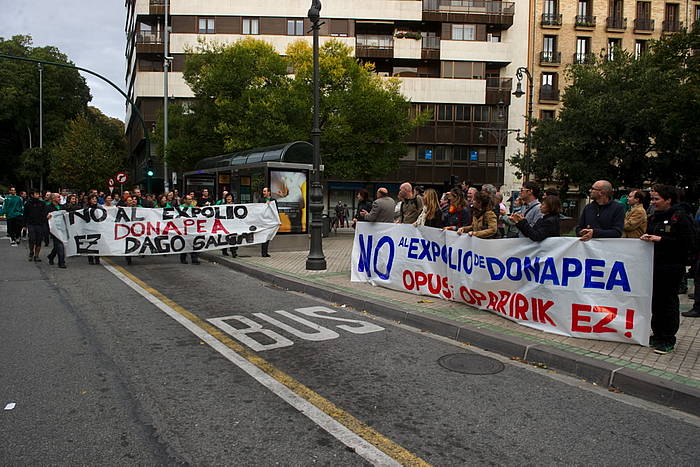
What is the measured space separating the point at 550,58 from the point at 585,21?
3906 millimetres

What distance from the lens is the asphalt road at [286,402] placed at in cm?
352

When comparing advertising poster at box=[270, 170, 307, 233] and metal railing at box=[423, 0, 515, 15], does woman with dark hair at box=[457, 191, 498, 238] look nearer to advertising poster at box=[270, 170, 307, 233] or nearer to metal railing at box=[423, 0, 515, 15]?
advertising poster at box=[270, 170, 307, 233]

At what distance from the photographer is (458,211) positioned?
902cm

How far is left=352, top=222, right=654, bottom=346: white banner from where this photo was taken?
569cm

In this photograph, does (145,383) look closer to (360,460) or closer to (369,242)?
(360,460)

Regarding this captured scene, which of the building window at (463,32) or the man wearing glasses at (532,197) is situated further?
the building window at (463,32)

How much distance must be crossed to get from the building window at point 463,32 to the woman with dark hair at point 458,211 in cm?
3642

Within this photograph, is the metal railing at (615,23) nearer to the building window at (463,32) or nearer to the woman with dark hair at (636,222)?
the building window at (463,32)

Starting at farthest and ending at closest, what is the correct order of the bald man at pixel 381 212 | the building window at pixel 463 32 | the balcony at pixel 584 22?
the balcony at pixel 584 22 → the building window at pixel 463 32 → the bald man at pixel 381 212

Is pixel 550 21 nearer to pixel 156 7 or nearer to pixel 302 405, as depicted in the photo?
pixel 156 7

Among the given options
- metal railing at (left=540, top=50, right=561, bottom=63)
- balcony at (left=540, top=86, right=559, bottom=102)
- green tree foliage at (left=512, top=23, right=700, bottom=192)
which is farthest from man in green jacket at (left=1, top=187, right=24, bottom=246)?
metal railing at (left=540, top=50, right=561, bottom=63)

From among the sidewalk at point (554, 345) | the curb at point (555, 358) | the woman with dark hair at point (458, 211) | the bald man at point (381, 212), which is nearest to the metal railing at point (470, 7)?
the bald man at point (381, 212)

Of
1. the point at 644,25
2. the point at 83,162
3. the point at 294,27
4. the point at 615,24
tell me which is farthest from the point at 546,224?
the point at 644,25

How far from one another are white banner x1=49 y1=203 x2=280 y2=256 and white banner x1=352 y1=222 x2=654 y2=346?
6.16 metres
